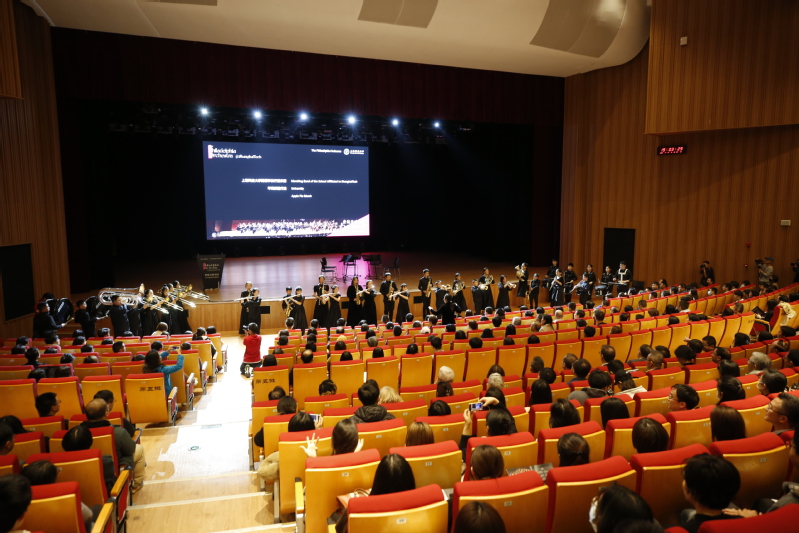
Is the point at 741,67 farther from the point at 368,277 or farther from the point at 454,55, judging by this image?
the point at 368,277

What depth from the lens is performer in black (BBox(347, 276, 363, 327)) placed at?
504 inches

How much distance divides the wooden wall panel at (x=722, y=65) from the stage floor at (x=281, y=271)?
23.5 ft

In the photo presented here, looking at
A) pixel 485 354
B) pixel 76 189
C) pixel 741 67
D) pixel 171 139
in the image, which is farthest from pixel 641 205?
pixel 171 139

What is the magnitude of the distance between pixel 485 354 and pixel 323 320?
659cm

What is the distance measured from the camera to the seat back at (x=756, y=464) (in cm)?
304

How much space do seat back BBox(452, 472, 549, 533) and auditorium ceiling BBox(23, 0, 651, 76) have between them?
452 inches

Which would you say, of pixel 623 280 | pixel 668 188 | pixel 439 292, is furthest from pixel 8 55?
pixel 668 188

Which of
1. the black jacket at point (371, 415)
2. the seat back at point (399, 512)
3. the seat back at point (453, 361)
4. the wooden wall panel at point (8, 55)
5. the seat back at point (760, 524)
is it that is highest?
the wooden wall panel at point (8, 55)

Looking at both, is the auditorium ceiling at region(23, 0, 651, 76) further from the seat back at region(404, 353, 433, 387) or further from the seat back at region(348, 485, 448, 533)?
the seat back at region(348, 485, 448, 533)

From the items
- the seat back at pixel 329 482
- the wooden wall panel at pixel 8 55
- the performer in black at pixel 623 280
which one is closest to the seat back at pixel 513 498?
the seat back at pixel 329 482

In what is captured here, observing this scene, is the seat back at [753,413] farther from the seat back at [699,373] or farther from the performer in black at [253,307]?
the performer in black at [253,307]

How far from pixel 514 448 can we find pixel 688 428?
1349mm

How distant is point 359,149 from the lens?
21.1 meters

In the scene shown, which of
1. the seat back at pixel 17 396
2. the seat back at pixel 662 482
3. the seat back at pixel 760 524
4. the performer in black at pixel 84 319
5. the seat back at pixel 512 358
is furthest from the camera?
the performer in black at pixel 84 319
